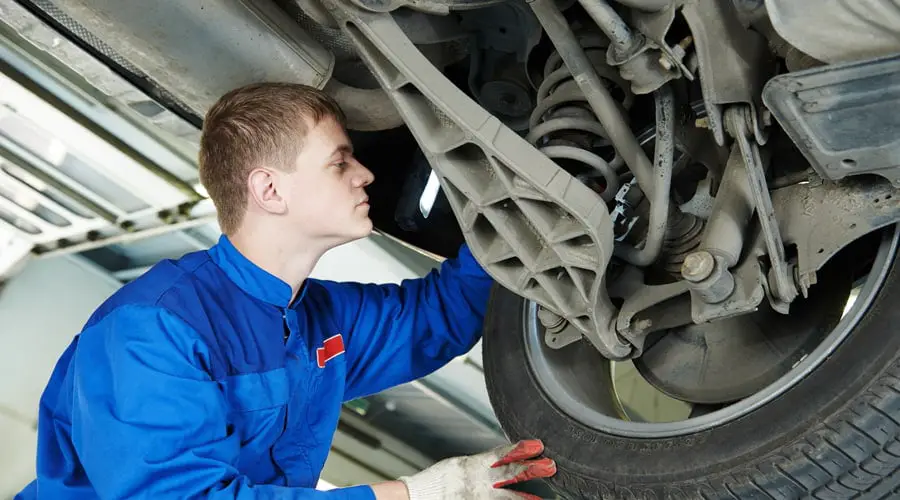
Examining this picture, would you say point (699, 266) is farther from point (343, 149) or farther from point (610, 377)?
point (343, 149)

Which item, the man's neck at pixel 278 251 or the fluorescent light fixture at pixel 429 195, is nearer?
the man's neck at pixel 278 251

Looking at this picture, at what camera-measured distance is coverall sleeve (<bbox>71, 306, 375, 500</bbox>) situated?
1210 millimetres

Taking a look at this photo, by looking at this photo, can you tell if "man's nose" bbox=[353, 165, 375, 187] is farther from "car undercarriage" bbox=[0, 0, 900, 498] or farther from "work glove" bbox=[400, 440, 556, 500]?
"work glove" bbox=[400, 440, 556, 500]

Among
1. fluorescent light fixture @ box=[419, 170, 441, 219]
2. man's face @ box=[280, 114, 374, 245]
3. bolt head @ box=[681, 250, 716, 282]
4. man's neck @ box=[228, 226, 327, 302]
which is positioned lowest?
bolt head @ box=[681, 250, 716, 282]

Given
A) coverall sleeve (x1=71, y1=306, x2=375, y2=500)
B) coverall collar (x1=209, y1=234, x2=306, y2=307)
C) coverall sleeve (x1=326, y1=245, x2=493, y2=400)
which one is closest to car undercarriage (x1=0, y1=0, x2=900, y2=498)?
coverall sleeve (x1=326, y1=245, x2=493, y2=400)

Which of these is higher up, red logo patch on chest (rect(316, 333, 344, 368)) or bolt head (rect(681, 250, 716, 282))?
red logo patch on chest (rect(316, 333, 344, 368))

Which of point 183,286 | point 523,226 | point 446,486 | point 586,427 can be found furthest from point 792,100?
point 183,286

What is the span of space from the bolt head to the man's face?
552 millimetres

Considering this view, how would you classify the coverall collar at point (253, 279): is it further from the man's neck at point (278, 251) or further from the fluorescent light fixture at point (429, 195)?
the fluorescent light fixture at point (429, 195)

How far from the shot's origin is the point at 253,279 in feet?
4.88

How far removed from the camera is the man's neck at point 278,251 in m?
1.50

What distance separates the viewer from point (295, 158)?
1.46 meters

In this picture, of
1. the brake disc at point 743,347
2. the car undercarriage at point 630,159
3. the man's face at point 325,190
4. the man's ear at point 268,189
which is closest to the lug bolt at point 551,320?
the car undercarriage at point 630,159

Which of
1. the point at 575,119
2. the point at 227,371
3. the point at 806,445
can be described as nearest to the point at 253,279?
the point at 227,371
